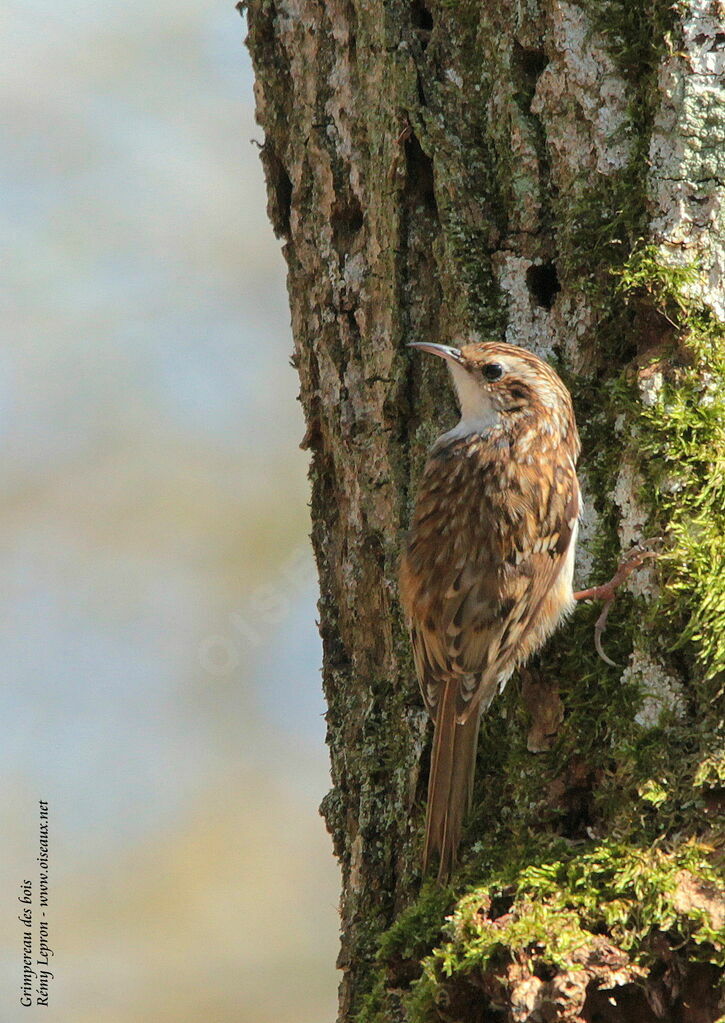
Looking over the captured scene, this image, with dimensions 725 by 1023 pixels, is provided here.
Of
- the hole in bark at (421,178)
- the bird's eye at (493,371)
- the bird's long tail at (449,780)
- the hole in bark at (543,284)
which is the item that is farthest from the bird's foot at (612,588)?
the hole in bark at (421,178)

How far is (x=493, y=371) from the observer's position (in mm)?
2500

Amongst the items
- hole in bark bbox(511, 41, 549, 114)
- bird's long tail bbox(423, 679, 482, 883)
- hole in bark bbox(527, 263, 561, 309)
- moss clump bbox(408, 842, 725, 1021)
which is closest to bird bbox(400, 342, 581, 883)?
bird's long tail bbox(423, 679, 482, 883)

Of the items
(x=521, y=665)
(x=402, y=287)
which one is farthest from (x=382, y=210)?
(x=521, y=665)

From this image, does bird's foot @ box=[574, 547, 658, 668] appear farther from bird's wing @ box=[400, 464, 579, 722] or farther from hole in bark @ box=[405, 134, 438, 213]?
hole in bark @ box=[405, 134, 438, 213]

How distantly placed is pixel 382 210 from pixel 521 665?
3.34 feet

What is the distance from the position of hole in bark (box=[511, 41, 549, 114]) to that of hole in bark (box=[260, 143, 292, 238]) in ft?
2.03

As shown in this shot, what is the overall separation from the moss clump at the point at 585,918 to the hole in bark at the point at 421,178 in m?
1.37

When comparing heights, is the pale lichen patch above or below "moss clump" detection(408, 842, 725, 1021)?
above

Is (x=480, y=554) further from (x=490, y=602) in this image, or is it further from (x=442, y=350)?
(x=442, y=350)

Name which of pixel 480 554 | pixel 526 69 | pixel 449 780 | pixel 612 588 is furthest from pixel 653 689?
pixel 526 69

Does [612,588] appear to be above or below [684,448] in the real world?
below

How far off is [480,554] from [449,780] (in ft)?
1.67

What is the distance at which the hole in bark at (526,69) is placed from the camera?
2520 millimetres

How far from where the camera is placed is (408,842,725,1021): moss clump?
192 cm
